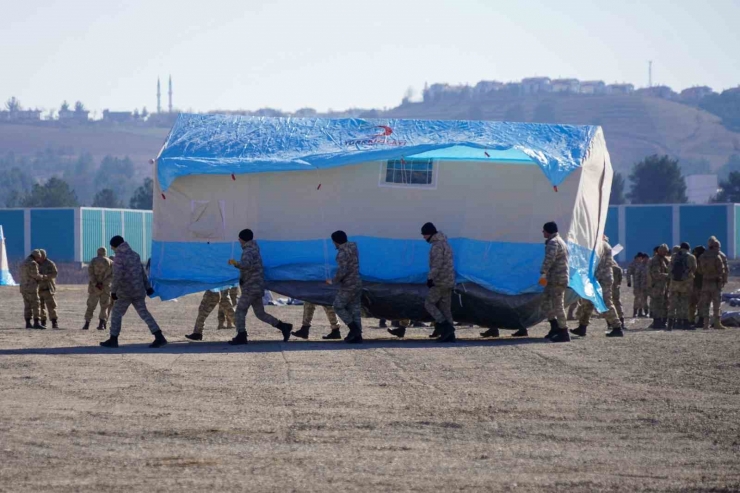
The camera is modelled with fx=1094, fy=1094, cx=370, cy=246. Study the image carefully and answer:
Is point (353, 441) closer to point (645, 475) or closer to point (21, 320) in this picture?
point (645, 475)

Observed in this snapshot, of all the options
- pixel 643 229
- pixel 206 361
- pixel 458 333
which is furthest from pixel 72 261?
pixel 206 361

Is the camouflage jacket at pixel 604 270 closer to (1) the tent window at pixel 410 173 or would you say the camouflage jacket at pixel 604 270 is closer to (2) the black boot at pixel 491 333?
(2) the black boot at pixel 491 333

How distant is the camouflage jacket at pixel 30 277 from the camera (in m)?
22.9

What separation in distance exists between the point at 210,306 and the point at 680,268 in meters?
9.88

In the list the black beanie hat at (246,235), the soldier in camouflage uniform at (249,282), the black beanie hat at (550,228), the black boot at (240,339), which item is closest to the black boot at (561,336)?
the black beanie hat at (550,228)

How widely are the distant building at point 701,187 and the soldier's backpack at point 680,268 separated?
88.2 m

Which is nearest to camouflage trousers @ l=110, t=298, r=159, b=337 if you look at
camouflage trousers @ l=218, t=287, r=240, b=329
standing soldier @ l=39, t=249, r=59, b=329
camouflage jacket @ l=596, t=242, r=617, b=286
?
camouflage trousers @ l=218, t=287, r=240, b=329

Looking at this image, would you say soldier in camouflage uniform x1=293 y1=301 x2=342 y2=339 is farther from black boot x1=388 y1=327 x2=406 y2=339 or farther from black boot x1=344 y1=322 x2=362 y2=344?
black boot x1=388 y1=327 x2=406 y2=339

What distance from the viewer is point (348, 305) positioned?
17.8 meters

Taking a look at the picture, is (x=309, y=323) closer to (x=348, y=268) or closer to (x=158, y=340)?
(x=348, y=268)

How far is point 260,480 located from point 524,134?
12.6 meters

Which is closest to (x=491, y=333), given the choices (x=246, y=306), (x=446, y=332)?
(x=446, y=332)

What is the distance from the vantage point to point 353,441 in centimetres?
907

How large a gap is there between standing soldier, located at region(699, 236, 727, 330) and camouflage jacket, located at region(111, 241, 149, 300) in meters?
11.9
